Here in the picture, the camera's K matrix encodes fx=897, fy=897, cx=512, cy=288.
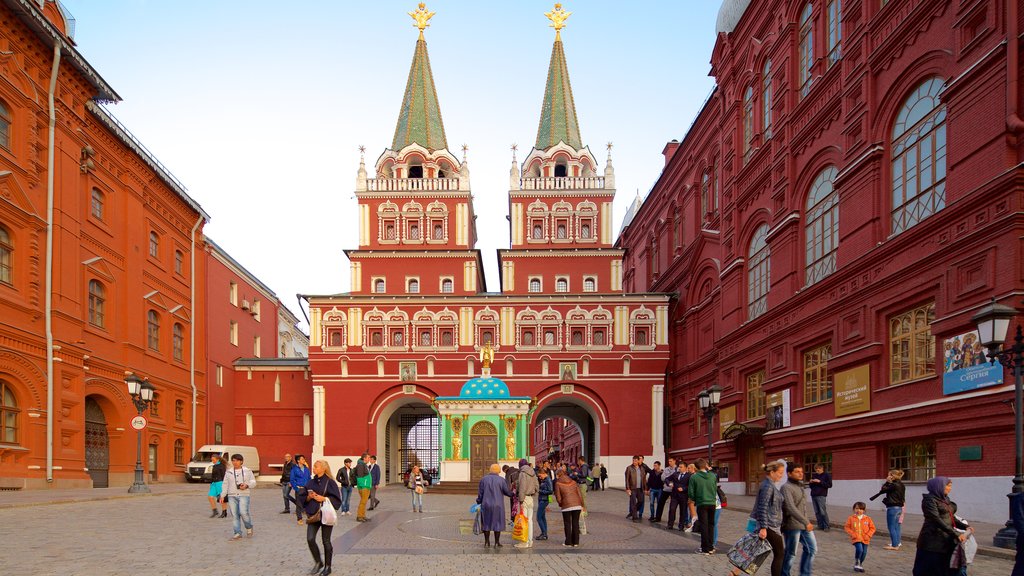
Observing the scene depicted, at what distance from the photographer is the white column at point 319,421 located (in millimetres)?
45156

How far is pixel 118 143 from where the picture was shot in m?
35.4

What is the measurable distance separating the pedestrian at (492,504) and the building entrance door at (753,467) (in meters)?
18.5

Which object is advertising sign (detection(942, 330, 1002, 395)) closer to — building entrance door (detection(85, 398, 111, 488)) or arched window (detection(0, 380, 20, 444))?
arched window (detection(0, 380, 20, 444))

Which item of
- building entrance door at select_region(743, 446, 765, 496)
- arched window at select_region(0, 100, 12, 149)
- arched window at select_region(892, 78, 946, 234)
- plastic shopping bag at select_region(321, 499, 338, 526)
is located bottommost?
building entrance door at select_region(743, 446, 765, 496)

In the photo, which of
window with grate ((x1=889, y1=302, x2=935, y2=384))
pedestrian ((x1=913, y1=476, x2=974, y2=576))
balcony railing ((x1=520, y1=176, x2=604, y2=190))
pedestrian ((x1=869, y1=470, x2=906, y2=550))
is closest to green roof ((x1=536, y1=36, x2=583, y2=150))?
balcony railing ((x1=520, y1=176, x2=604, y2=190))

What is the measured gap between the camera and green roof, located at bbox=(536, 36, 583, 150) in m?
50.4

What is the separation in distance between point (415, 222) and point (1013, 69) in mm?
34469

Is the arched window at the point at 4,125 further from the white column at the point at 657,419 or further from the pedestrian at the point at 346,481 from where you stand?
the white column at the point at 657,419

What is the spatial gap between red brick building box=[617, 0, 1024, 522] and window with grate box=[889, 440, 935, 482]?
5cm

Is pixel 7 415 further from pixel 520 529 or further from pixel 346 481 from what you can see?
pixel 520 529

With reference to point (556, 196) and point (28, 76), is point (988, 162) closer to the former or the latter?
point (28, 76)

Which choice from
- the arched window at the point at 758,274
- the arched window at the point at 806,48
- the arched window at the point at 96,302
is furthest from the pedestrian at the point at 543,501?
the arched window at the point at 96,302

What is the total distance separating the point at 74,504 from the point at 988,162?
2219 centimetres

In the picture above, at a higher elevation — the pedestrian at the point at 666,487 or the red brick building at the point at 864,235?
the red brick building at the point at 864,235
